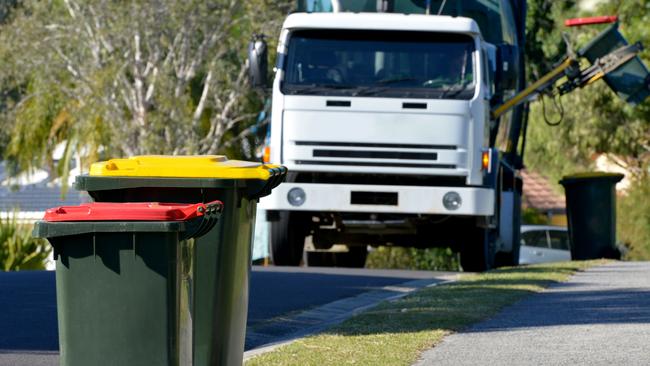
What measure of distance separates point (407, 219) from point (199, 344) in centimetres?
982

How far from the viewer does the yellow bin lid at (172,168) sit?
6.90 meters

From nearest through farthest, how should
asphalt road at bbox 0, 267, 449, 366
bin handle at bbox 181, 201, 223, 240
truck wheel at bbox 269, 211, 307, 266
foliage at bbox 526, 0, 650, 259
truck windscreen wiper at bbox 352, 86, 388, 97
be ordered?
bin handle at bbox 181, 201, 223, 240
asphalt road at bbox 0, 267, 449, 366
truck windscreen wiper at bbox 352, 86, 388, 97
truck wheel at bbox 269, 211, 307, 266
foliage at bbox 526, 0, 650, 259

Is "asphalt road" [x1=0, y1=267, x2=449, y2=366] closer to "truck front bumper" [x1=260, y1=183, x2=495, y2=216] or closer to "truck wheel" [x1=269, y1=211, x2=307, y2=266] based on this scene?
"truck wheel" [x1=269, y1=211, x2=307, y2=266]

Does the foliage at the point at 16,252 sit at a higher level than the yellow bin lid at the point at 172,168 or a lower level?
lower

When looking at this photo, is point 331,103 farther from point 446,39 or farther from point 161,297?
point 161,297

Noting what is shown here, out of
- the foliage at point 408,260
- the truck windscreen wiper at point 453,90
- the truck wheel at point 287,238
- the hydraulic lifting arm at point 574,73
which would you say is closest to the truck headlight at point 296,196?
the truck wheel at point 287,238

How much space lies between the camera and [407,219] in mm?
16422

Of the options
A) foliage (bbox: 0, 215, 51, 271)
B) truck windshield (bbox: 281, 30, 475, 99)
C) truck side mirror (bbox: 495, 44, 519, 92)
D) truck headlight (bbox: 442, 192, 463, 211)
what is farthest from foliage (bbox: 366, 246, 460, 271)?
truck windshield (bbox: 281, 30, 475, 99)

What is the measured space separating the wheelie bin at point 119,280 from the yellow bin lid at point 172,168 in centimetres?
106

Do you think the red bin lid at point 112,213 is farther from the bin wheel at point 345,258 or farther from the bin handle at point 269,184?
the bin wheel at point 345,258

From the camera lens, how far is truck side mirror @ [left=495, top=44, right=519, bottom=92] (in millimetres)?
16297

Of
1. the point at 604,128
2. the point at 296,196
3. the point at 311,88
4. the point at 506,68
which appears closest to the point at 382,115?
the point at 311,88

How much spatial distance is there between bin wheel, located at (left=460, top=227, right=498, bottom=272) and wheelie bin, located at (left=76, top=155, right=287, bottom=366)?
33.6ft

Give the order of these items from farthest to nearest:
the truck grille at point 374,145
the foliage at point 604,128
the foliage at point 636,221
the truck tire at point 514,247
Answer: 1. the foliage at point 604,128
2. the foliage at point 636,221
3. the truck tire at point 514,247
4. the truck grille at point 374,145
